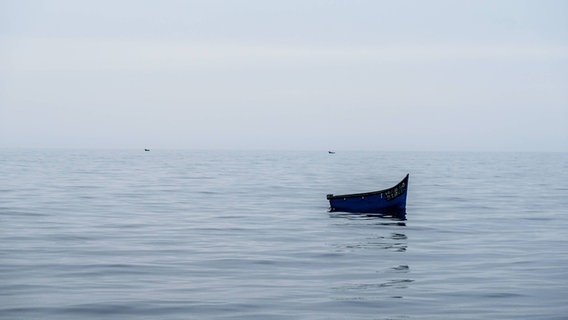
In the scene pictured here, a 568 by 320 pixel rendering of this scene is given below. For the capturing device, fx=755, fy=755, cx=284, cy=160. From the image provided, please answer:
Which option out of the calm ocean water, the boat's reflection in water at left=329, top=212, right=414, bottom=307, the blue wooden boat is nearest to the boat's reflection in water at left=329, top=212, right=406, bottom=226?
the boat's reflection in water at left=329, top=212, right=414, bottom=307

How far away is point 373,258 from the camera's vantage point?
23641 millimetres

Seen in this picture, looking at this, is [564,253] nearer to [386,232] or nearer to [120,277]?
[386,232]

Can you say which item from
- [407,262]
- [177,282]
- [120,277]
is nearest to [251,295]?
[177,282]

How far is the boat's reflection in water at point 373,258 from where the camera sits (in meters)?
17.9

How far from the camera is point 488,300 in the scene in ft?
55.4

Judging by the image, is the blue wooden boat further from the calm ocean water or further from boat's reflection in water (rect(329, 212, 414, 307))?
boat's reflection in water (rect(329, 212, 414, 307))

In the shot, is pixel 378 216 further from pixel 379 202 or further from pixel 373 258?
pixel 373 258

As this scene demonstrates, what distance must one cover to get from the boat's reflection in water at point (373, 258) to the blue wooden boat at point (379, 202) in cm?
151

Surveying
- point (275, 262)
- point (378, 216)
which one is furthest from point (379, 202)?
point (275, 262)

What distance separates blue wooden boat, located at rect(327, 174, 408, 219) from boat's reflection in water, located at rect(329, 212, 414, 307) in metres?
1.51

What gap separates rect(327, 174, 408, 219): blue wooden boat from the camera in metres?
38.8

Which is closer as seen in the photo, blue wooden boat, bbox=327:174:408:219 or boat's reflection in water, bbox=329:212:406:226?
boat's reflection in water, bbox=329:212:406:226

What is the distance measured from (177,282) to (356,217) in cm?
1993

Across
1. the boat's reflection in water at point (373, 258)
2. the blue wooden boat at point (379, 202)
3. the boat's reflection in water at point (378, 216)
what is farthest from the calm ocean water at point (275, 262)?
the blue wooden boat at point (379, 202)
